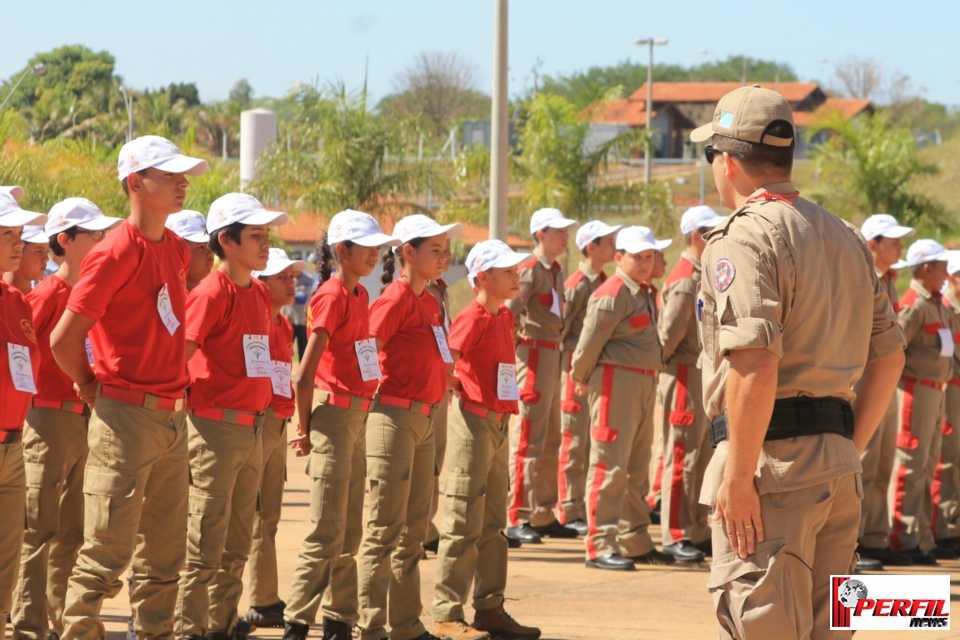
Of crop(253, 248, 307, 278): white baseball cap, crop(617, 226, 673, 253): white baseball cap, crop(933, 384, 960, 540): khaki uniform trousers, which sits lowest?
crop(933, 384, 960, 540): khaki uniform trousers

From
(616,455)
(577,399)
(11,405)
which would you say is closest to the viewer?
(11,405)

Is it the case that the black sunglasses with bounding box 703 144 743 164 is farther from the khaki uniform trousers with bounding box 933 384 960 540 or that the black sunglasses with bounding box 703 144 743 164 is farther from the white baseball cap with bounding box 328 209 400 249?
the khaki uniform trousers with bounding box 933 384 960 540

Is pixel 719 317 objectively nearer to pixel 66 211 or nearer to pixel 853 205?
pixel 66 211

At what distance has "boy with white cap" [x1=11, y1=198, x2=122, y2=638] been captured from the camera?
6137mm

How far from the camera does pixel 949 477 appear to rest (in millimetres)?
10359

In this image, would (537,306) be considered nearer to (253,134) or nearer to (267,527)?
(267,527)

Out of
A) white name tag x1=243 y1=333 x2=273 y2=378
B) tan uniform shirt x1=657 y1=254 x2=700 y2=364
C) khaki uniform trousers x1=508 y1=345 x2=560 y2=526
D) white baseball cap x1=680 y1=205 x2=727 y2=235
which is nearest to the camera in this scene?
white name tag x1=243 y1=333 x2=273 y2=378

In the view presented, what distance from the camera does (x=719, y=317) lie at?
144 inches

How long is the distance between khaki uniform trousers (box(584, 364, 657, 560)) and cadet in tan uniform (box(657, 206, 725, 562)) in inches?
9.8

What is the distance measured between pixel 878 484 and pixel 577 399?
2.44 meters

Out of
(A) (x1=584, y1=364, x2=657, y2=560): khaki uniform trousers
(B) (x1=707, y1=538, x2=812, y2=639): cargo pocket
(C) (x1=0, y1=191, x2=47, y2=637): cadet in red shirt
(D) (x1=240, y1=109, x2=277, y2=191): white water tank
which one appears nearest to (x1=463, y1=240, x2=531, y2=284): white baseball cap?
(A) (x1=584, y1=364, x2=657, y2=560): khaki uniform trousers

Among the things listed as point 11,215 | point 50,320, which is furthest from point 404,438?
point 11,215

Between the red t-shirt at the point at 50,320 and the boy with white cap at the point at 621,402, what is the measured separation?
388 centimetres

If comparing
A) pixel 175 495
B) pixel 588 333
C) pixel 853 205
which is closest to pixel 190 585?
pixel 175 495
